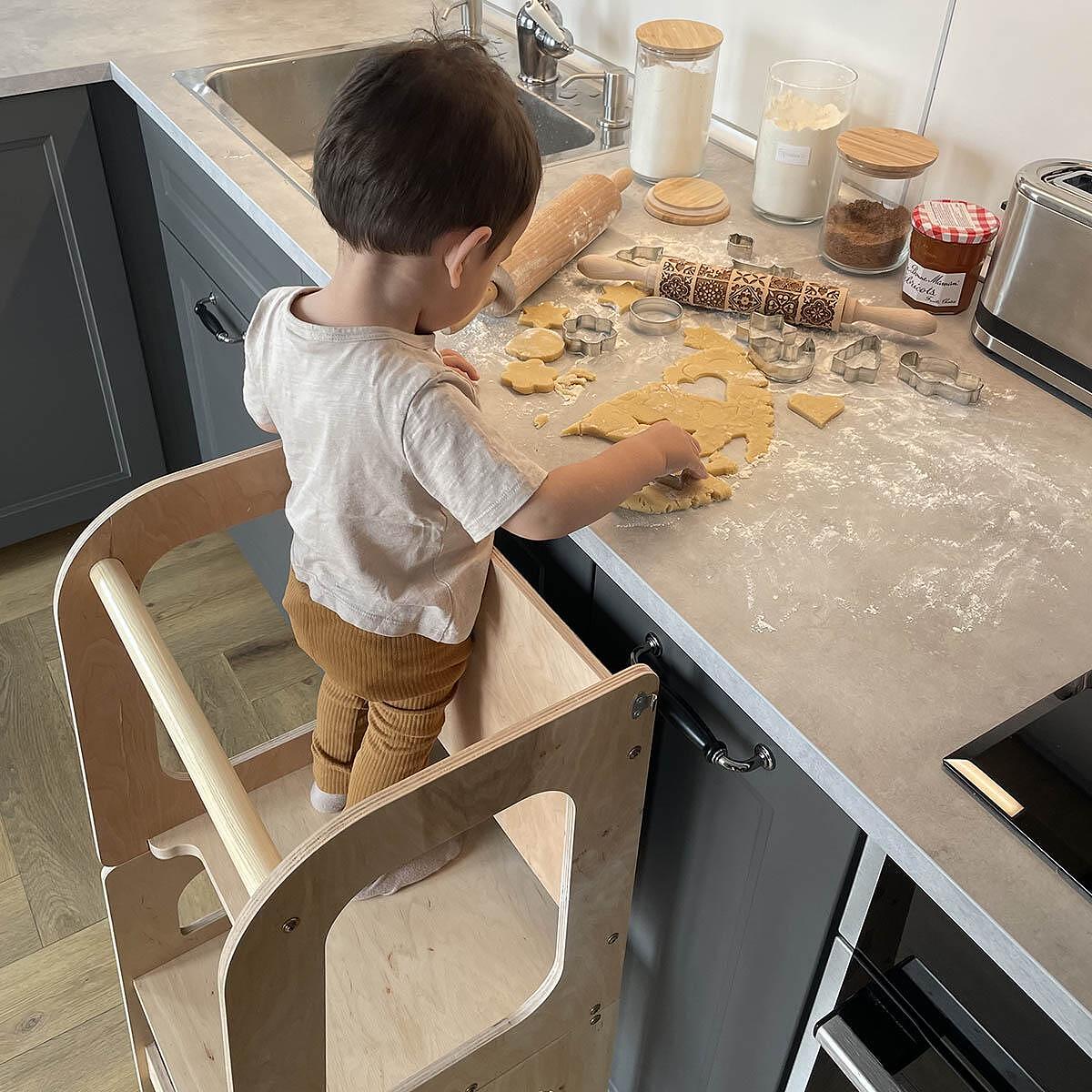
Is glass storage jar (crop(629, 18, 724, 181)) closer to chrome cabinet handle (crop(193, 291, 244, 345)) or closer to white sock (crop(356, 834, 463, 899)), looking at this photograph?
chrome cabinet handle (crop(193, 291, 244, 345))

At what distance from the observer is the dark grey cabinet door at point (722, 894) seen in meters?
0.82

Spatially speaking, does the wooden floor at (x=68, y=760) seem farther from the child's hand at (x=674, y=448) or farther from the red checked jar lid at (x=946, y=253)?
the red checked jar lid at (x=946, y=253)

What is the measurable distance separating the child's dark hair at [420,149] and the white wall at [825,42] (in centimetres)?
63

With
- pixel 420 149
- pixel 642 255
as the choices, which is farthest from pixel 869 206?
pixel 420 149

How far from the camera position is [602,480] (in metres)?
0.84

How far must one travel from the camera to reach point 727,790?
89 centimetres

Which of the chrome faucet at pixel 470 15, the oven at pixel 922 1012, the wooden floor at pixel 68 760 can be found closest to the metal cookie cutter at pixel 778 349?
the oven at pixel 922 1012

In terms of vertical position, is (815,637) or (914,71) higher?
(914,71)

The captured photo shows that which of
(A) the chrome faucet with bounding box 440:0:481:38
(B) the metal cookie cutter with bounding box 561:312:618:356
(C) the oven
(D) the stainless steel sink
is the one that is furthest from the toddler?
(A) the chrome faucet with bounding box 440:0:481:38

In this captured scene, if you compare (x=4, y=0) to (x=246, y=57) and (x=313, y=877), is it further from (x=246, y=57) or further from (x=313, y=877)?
(x=313, y=877)

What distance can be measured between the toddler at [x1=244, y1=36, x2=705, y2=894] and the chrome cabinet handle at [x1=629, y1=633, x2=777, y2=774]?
135 mm

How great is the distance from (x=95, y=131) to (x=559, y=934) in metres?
1.45

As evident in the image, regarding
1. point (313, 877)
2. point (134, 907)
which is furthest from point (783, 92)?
point (134, 907)

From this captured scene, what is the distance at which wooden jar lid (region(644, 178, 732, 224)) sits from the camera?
129 cm
